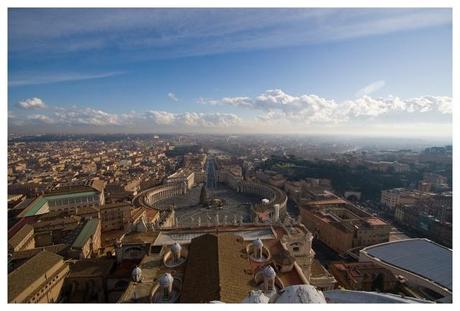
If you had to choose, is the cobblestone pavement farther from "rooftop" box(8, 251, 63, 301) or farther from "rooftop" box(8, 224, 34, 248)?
"rooftop" box(8, 251, 63, 301)

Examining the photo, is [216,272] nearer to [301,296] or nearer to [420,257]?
[301,296]

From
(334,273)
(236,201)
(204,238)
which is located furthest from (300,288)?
(236,201)

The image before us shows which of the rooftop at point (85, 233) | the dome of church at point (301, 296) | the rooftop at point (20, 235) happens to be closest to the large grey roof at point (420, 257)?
the dome of church at point (301, 296)

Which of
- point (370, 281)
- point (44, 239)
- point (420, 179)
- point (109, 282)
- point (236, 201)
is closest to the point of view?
point (109, 282)

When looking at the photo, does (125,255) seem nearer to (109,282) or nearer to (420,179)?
(109,282)

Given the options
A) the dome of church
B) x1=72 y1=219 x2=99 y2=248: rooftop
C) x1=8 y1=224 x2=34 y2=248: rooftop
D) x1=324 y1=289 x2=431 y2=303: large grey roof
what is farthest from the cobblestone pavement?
the dome of church

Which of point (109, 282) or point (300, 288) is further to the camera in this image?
point (109, 282)

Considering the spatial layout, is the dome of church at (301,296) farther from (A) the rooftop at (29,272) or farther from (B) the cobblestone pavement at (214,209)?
(B) the cobblestone pavement at (214,209)

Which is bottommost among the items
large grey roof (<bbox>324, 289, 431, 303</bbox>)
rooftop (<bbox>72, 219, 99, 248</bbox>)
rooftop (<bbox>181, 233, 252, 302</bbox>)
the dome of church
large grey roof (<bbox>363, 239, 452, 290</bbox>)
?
large grey roof (<bbox>363, 239, 452, 290</bbox>)
